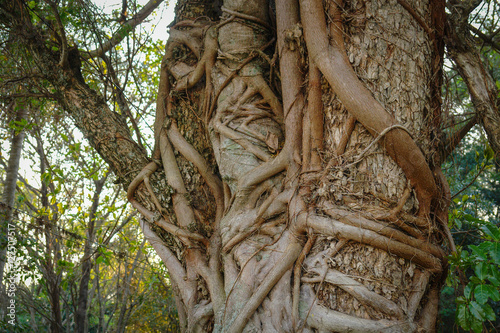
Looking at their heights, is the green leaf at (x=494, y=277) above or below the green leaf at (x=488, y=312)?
above

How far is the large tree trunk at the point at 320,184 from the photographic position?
1774mm

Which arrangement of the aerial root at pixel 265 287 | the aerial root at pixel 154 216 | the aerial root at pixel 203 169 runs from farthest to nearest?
the aerial root at pixel 203 169 → the aerial root at pixel 154 216 → the aerial root at pixel 265 287

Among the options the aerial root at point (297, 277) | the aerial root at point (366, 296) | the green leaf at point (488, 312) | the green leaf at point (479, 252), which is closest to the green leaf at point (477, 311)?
the green leaf at point (488, 312)

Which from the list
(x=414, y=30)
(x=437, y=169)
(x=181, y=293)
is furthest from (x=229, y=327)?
(x=414, y=30)

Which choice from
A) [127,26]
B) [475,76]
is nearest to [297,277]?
[475,76]

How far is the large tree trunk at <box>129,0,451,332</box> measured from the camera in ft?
5.82

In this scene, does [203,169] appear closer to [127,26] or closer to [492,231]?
[492,231]

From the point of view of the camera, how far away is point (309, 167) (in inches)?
79.4

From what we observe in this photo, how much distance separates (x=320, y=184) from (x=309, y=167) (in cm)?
13

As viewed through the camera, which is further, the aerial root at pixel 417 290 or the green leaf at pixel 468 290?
the aerial root at pixel 417 290

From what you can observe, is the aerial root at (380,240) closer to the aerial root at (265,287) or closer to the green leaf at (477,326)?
the aerial root at (265,287)

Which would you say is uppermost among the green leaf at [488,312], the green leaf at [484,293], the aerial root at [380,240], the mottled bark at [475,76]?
the mottled bark at [475,76]

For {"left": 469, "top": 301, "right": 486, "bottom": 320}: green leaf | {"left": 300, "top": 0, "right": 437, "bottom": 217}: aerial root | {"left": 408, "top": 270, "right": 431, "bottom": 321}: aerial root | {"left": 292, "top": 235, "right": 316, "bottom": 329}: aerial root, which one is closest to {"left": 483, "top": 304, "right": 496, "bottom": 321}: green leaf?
{"left": 469, "top": 301, "right": 486, "bottom": 320}: green leaf

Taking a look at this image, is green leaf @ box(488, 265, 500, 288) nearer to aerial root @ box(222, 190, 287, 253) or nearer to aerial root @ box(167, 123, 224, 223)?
aerial root @ box(222, 190, 287, 253)
